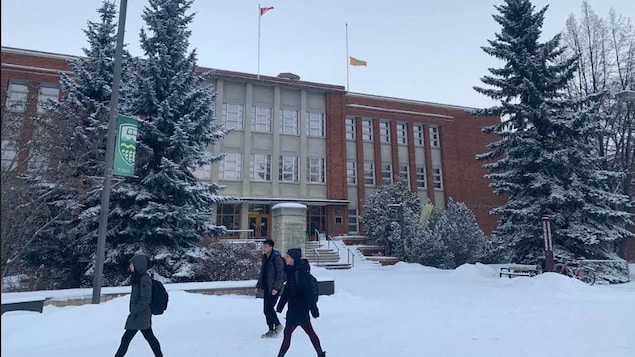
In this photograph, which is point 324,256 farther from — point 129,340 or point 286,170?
point 129,340

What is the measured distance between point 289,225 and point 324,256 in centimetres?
1091

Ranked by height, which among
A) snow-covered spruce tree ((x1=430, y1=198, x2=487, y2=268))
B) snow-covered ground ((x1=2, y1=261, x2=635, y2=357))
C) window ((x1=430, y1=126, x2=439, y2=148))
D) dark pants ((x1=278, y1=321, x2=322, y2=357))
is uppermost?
window ((x1=430, y1=126, x2=439, y2=148))

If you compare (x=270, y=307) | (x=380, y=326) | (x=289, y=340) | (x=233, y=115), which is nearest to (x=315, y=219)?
(x=233, y=115)

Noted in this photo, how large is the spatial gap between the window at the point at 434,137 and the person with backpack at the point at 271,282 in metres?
33.9

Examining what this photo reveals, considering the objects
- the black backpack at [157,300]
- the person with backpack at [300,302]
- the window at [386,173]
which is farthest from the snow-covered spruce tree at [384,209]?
the black backpack at [157,300]

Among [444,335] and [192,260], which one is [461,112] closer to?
[192,260]

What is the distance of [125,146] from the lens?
35.5 feet

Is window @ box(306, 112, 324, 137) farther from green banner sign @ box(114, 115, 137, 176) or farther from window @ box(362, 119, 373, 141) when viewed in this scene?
green banner sign @ box(114, 115, 137, 176)

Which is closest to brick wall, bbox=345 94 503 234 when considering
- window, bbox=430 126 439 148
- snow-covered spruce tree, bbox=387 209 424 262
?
window, bbox=430 126 439 148

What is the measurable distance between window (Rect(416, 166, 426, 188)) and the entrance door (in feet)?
46.2

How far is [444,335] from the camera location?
845cm

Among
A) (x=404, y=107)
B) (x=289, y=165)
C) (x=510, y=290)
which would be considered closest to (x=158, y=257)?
(x=510, y=290)

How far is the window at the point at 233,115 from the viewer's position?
33.2m

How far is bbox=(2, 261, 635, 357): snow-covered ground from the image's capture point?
723 centimetres
